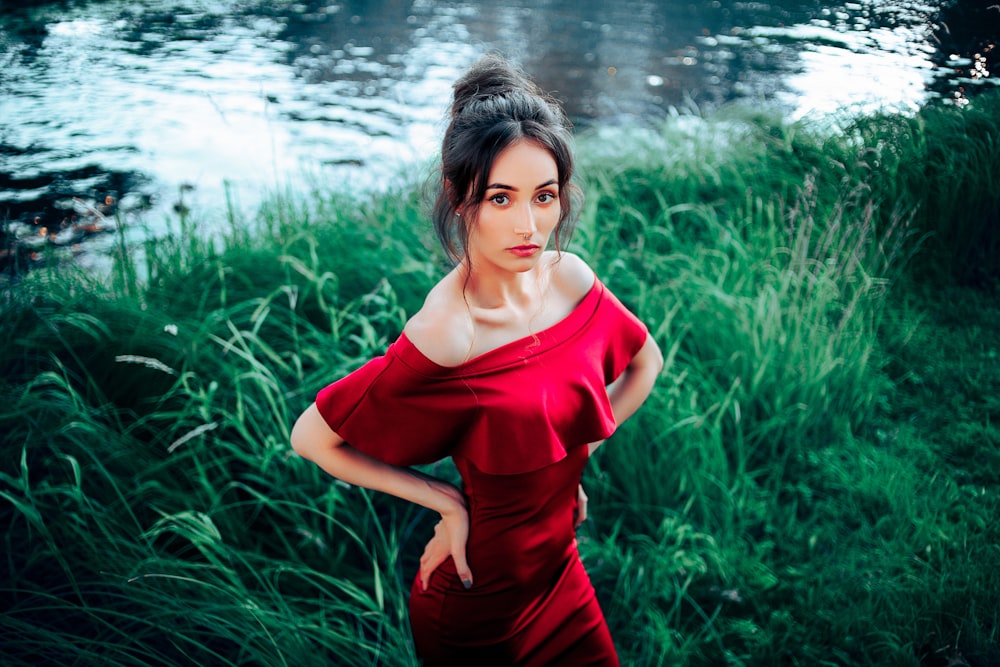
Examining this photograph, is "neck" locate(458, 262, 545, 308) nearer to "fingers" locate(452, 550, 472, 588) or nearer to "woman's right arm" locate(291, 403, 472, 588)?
"woman's right arm" locate(291, 403, 472, 588)

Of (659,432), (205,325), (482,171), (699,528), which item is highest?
(482,171)

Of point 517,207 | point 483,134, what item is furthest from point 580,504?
point 483,134

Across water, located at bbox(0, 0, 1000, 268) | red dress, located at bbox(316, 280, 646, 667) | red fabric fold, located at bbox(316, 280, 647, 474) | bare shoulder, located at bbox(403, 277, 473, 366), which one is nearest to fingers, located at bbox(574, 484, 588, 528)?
red dress, located at bbox(316, 280, 646, 667)

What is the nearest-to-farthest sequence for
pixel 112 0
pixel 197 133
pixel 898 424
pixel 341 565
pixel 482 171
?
1. pixel 482 171
2. pixel 341 565
3. pixel 898 424
4. pixel 197 133
5. pixel 112 0

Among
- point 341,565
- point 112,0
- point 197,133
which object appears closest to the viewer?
point 341,565

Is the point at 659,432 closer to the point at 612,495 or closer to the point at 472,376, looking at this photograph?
the point at 612,495

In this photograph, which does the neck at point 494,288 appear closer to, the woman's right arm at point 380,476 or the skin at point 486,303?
the skin at point 486,303

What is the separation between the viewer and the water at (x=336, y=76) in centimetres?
342

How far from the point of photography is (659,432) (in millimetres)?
2588

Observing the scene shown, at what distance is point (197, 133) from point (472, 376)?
414cm

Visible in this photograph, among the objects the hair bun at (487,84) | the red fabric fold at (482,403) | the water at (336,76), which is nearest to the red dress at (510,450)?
the red fabric fold at (482,403)

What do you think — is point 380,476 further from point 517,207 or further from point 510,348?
point 517,207

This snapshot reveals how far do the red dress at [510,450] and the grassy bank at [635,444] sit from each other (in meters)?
0.49

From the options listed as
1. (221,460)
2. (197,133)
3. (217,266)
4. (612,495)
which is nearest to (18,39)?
(197,133)
